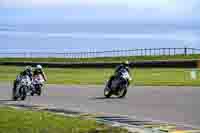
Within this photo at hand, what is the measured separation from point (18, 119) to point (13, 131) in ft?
6.87

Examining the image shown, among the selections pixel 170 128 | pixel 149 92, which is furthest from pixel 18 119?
pixel 149 92

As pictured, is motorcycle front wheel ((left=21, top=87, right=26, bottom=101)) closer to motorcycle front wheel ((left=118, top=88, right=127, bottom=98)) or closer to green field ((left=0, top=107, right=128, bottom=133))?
motorcycle front wheel ((left=118, top=88, right=127, bottom=98))

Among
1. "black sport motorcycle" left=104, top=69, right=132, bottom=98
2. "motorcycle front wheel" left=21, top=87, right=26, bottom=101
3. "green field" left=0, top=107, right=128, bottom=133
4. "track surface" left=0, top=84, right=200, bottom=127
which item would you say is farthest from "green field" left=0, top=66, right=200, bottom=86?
"green field" left=0, top=107, right=128, bottom=133

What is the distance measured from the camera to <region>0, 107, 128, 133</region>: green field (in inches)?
563

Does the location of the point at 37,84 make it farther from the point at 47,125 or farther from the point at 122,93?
the point at 47,125

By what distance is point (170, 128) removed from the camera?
15.0 metres

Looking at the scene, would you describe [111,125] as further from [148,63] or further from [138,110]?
[148,63]

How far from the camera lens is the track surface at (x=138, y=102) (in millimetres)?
18891

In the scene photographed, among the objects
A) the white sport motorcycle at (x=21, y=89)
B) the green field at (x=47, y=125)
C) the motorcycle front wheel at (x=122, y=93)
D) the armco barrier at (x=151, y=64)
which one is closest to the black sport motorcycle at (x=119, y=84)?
the motorcycle front wheel at (x=122, y=93)

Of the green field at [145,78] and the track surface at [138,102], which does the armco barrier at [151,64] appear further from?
the track surface at [138,102]

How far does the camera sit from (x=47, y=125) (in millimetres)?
15219

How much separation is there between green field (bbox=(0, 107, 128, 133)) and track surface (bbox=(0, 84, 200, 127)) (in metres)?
2.56

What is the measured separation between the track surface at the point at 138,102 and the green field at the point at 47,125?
8.41ft

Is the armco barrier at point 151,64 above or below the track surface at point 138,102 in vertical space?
above
